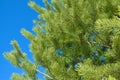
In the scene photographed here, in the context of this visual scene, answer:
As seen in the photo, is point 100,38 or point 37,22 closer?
point 100,38

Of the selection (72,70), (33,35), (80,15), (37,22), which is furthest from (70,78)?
(37,22)

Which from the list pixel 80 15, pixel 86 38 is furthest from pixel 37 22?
pixel 80 15

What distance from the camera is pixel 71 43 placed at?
5.38m

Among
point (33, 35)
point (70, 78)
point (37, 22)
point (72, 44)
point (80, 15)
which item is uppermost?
point (37, 22)

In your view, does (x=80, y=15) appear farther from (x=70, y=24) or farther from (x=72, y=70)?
(x=72, y=70)

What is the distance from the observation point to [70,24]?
14.8 feet

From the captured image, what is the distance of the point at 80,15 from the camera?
13.3 ft

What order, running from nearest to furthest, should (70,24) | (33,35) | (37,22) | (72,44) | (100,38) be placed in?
(70,24), (100,38), (72,44), (33,35), (37,22)

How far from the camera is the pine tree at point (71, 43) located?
4207 mm

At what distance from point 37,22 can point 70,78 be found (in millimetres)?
2848

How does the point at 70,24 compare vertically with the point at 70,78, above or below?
above

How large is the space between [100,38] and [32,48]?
4.91 feet

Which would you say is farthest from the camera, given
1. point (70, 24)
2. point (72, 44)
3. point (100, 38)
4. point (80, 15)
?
point (72, 44)

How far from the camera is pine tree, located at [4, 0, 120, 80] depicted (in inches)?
166
